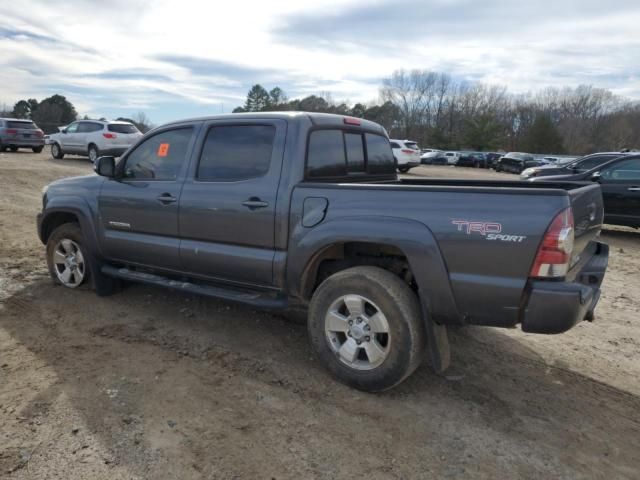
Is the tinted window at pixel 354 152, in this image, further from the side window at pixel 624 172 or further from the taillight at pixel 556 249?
the side window at pixel 624 172

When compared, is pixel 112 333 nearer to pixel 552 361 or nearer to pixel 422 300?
pixel 422 300

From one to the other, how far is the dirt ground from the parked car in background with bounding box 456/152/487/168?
150 feet

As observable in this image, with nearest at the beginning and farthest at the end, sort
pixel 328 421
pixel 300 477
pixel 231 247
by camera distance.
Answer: pixel 300 477 → pixel 328 421 → pixel 231 247

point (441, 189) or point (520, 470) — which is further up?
point (441, 189)

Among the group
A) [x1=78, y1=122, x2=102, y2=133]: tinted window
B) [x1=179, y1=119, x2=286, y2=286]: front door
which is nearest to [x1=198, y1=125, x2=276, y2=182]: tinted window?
[x1=179, y1=119, x2=286, y2=286]: front door

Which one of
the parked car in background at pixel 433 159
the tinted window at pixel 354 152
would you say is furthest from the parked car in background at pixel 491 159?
the tinted window at pixel 354 152

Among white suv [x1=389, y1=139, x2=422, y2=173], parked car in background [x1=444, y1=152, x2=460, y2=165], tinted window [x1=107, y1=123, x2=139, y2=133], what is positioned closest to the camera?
tinted window [x1=107, y1=123, x2=139, y2=133]

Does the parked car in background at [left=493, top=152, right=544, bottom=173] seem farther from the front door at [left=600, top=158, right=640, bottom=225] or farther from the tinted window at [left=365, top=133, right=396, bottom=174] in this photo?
the tinted window at [left=365, top=133, right=396, bottom=174]

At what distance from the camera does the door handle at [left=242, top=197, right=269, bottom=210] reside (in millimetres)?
3728

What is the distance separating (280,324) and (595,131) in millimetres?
95648

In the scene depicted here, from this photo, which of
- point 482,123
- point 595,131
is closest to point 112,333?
point 482,123

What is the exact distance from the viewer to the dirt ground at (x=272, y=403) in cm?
266

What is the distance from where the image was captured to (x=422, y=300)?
3.16 m

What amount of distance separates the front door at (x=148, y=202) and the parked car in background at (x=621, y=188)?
7.47 metres
